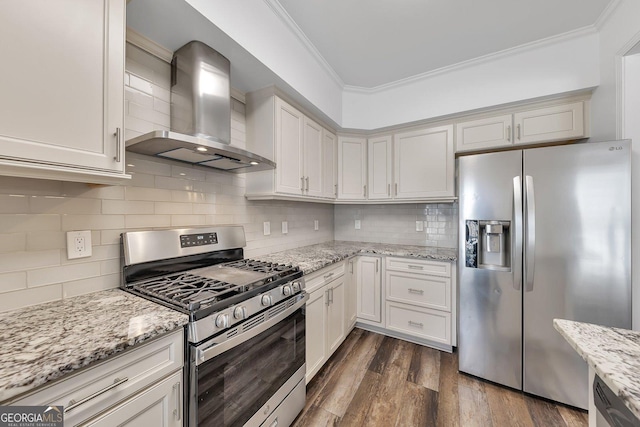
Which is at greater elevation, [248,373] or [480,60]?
[480,60]

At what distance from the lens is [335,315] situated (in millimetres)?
2117

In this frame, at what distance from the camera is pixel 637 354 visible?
0.68 metres

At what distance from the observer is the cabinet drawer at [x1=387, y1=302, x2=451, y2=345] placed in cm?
226

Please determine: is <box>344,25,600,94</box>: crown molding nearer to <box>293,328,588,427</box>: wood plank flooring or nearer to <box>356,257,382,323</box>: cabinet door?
<box>356,257,382,323</box>: cabinet door

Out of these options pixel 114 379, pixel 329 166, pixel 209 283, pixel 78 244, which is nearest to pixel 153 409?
pixel 114 379

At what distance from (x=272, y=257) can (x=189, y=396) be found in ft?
3.84

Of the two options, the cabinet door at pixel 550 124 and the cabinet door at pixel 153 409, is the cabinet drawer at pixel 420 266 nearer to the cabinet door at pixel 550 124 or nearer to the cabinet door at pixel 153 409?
the cabinet door at pixel 550 124

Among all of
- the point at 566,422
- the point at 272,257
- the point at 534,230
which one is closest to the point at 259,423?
the point at 272,257

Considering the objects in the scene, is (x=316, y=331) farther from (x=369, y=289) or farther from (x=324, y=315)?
(x=369, y=289)

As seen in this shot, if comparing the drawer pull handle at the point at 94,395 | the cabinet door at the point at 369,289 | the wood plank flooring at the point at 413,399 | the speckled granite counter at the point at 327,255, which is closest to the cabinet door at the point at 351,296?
the cabinet door at the point at 369,289

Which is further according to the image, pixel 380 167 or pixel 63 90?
pixel 380 167

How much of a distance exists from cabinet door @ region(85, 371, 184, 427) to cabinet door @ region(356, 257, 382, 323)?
6.46 ft

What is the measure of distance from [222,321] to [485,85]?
9.26 feet

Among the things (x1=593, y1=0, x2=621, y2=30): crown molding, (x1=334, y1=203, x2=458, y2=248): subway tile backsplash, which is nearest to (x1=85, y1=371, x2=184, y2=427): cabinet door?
(x1=334, y1=203, x2=458, y2=248): subway tile backsplash
